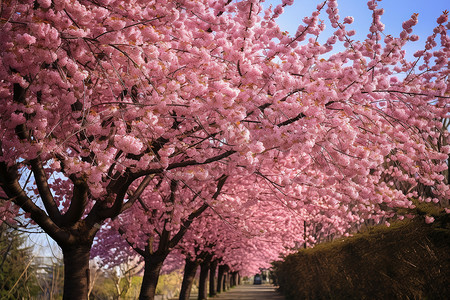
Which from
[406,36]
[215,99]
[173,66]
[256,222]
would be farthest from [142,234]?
[406,36]

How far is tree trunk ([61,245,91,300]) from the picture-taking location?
741 centimetres

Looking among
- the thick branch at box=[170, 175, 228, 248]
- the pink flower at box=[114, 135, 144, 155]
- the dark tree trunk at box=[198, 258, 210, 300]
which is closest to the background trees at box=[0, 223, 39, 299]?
the thick branch at box=[170, 175, 228, 248]

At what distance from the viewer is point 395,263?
7.41 m

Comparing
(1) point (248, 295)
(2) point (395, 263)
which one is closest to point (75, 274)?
(2) point (395, 263)

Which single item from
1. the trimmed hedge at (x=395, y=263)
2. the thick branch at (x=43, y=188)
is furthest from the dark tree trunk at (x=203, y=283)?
the thick branch at (x=43, y=188)

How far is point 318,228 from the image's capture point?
100ft

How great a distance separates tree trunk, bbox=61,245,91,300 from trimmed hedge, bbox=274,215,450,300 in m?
5.64

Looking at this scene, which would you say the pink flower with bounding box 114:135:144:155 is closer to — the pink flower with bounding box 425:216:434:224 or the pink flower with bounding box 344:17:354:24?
the pink flower with bounding box 425:216:434:224

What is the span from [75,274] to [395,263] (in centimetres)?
582

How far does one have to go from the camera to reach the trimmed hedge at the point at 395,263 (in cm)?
583

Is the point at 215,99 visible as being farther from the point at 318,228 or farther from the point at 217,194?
the point at 318,228

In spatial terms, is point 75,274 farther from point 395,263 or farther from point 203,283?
point 203,283

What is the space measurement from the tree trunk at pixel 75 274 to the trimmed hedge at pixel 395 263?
5644 millimetres

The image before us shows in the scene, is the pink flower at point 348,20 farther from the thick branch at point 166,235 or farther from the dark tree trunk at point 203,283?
the dark tree trunk at point 203,283
